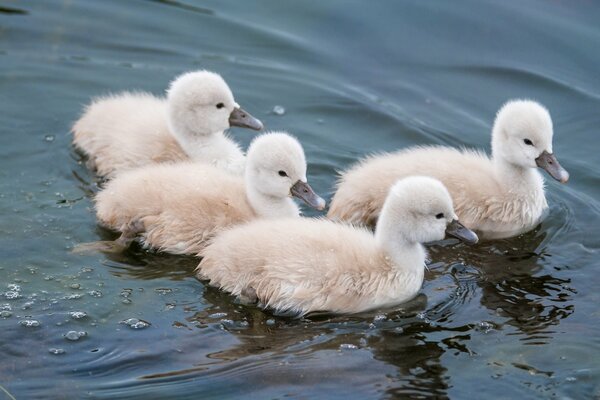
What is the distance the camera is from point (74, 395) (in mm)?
6152

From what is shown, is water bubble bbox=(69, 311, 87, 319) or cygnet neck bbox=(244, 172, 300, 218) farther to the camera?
cygnet neck bbox=(244, 172, 300, 218)

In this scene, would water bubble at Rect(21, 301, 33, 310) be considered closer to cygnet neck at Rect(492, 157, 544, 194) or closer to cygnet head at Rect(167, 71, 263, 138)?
cygnet head at Rect(167, 71, 263, 138)

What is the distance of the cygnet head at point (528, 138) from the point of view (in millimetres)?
8031

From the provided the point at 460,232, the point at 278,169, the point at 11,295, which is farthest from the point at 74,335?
the point at 460,232

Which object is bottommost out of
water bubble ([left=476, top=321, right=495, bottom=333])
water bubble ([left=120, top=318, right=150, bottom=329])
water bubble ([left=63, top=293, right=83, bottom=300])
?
water bubble ([left=63, top=293, right=83, bottom=300])

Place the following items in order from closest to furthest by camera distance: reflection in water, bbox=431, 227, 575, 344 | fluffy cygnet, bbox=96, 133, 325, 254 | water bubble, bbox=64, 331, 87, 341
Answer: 1. water bubble, bbox=64, 331, 87, 341
2. reflection in water, bbox=431, 227, 575, 344
3. fluffy cygnet, bbox=96, 133, 325, 254

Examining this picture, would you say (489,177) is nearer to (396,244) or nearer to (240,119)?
(396,244)

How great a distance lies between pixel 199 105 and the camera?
838 cm

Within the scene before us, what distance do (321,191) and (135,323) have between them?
92.1 inches

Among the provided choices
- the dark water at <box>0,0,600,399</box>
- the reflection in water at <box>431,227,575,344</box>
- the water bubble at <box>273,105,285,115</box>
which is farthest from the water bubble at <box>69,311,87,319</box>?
the water bubble at <box>273,105,285,115</box>

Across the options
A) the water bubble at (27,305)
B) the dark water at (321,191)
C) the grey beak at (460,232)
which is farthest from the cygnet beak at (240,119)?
the water bubble at (27,305)

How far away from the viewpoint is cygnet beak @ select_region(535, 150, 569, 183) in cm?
805

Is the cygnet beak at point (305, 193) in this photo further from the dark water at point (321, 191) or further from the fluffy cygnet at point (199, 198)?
the dark water at point (321, 191)

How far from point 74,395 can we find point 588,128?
203 inches
